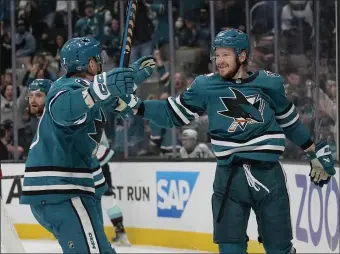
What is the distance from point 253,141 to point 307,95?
92.7 inches

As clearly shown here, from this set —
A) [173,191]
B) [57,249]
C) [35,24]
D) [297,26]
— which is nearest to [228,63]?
[297,26]

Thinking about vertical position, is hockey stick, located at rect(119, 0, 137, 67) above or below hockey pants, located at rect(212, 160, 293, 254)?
above

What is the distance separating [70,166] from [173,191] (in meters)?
3.18

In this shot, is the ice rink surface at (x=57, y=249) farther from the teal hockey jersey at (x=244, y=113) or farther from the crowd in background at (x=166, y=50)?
the teal hockey jersey at (x=244, y=113)

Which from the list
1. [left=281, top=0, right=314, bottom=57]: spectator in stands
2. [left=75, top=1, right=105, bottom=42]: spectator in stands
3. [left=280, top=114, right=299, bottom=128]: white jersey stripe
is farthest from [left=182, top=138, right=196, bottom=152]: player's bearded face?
[left=280, top=114, right=299, bottom=128]: white jersey stripe

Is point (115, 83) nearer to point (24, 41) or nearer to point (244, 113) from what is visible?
point (244, 113)

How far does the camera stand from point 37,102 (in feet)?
15.5

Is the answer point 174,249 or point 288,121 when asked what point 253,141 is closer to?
point 288,121

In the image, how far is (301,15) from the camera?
22.1 ft

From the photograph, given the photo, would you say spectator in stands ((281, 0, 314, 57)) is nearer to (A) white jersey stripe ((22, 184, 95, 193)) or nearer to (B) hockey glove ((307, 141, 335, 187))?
(B) hockey glove ((307, 141, 335, 187))

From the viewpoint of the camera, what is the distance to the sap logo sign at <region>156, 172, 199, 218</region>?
7215 millimetres

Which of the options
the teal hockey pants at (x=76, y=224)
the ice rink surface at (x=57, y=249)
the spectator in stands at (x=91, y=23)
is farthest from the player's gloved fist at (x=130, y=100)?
the spectator in stands at (x=91, y=23)

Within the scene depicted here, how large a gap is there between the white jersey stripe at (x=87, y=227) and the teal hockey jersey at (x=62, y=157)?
0.21 ft

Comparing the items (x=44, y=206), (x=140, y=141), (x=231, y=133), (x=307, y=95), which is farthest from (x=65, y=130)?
(x=140, y=141)
